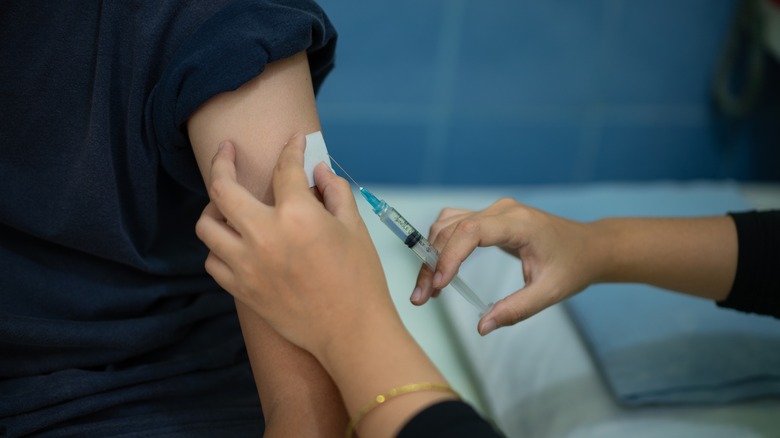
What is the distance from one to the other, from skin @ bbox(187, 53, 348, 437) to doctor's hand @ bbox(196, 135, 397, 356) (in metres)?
0.07

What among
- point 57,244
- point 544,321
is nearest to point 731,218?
point 544,321

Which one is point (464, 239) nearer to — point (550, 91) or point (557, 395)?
point (557, 395)

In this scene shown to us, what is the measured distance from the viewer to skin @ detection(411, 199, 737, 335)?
2.89ft

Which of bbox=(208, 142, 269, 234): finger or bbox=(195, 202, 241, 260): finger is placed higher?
bbox=(208, 142, 269, 234): finger

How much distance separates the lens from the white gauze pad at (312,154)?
31.2 inches

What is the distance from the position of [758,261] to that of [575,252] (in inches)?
10.5

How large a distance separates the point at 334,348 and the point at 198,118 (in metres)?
0.27

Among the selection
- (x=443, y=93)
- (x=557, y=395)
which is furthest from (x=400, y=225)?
(x=443, y=93)

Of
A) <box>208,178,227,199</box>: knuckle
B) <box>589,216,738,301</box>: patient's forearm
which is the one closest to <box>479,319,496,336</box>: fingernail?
<box>589,216,738,301</box>: patient's forearm

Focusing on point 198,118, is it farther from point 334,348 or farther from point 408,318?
point 408,318

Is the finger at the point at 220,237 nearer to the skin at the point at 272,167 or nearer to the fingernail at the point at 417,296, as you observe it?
the skin at the point at 272,167

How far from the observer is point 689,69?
222 centimetres

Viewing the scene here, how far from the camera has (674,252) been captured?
1.07 metres

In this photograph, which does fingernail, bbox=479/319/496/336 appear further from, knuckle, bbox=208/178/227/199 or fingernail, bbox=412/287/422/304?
knuckle, bbox=208/178/227/199
